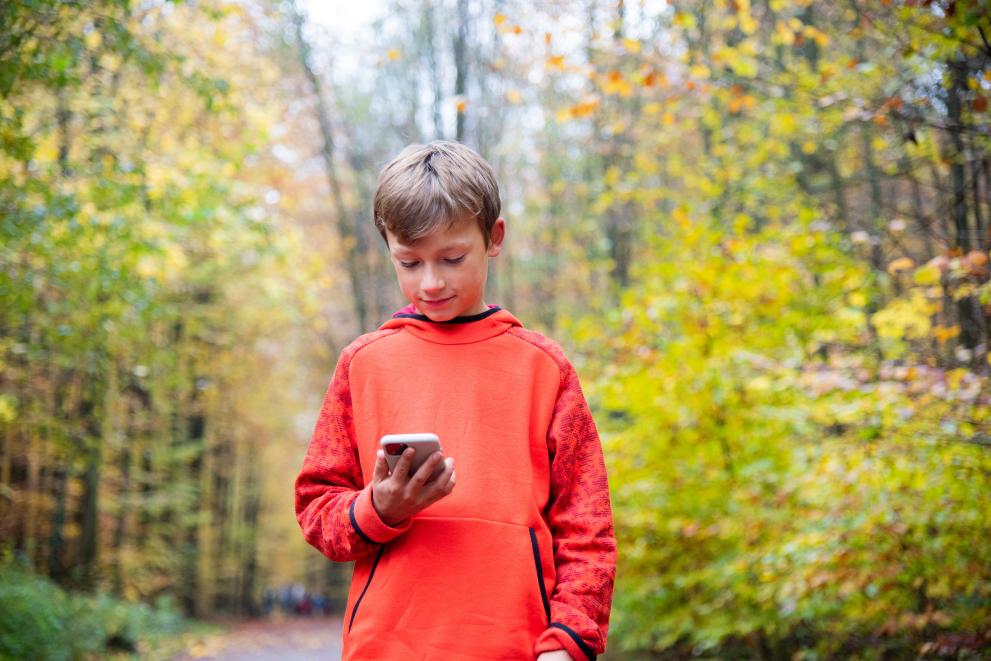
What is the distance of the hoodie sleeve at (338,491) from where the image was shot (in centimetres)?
186

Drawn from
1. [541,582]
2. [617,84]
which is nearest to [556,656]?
[541,582]

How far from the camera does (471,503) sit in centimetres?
192

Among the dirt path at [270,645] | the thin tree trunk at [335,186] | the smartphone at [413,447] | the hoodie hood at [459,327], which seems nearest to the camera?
the smartphone at [413,447]

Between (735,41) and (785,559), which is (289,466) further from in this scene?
(785,559)

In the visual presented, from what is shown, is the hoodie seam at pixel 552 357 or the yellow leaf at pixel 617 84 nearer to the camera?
the hoodie seam at pixel 552 357

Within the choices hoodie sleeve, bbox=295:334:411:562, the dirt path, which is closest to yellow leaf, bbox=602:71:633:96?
hoodie sleeve, bbox=295:334:411:562

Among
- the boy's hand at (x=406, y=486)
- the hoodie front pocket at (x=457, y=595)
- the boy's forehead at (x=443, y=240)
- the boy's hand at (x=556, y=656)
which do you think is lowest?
the boy's hand at (x=556, y=656)

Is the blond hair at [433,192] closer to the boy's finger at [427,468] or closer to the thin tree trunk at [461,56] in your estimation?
the boy's finger at [427,468]

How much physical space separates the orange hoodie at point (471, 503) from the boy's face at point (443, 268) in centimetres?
9

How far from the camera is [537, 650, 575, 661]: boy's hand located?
1.81 metres

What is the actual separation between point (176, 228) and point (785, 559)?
26.7 ft

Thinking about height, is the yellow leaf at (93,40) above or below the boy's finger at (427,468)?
above

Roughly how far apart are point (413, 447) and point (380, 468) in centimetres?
14

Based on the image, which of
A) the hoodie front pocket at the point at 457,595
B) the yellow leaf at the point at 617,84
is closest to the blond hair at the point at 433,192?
the hoodie front pocket at the point at 457,595
